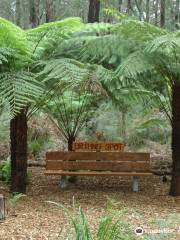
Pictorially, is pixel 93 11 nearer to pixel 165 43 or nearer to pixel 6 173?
pixel 6 173

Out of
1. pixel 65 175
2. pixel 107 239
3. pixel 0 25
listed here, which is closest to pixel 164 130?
pixel 65 175

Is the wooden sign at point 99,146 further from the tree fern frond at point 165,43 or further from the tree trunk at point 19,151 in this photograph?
the tree fern frond at point 165,43

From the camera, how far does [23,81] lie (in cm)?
562

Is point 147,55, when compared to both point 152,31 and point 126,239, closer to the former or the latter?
point 152,31

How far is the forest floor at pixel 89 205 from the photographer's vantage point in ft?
15.9

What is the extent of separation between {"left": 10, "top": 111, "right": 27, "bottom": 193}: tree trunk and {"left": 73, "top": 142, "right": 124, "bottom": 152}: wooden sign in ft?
3.42

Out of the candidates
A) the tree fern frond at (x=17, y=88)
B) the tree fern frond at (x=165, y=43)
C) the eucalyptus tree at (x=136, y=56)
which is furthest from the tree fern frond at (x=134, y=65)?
the tree fern frond at (x=17, y=88)

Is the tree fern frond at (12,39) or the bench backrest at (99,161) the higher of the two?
the tree fern frond at (12,39)

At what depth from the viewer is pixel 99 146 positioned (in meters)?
7.39

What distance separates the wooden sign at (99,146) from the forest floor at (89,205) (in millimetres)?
603

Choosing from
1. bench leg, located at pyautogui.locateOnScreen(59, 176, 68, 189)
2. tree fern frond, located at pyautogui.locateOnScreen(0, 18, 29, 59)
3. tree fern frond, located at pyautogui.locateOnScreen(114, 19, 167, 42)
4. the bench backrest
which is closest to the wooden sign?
the bench backrest

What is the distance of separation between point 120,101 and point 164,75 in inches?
49.1

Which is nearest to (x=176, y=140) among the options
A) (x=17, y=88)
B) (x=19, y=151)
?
(x=19, y=151)

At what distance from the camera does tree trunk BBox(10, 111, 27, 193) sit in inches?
259
